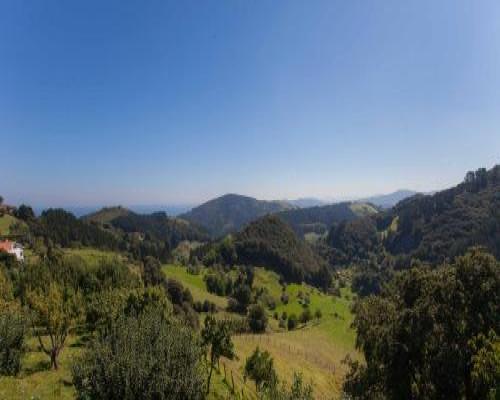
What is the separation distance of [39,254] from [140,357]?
144996mm

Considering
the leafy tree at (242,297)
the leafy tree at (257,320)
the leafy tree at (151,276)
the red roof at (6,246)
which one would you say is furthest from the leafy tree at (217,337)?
the leafy tree at (242,297)

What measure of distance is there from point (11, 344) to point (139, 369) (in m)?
15.4

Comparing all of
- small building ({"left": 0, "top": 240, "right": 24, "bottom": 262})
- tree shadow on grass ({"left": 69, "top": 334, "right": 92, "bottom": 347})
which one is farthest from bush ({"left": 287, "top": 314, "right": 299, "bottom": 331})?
tree shadow on grass ({"left": 69, "top": 334, "right": 92, "bottom": 347})

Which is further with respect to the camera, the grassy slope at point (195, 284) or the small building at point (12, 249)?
the grassy slope at point (195, 284)

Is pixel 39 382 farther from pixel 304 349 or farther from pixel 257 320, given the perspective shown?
pixel 257 320

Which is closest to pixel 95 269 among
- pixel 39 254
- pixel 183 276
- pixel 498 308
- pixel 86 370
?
pixel 39 254

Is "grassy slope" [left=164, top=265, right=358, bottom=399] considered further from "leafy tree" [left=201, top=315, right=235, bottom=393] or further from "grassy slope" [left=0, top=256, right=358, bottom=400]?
"leafy tree" [left=201, top=315, right=235, bottom=393]

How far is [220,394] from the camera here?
126 ft

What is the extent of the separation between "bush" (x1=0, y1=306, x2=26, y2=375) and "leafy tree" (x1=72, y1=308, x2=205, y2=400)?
8758 mm

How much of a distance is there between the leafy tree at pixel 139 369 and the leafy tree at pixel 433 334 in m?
17.0

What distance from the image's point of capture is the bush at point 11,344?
3077 cm

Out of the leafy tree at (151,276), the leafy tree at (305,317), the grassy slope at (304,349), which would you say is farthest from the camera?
the leafy tree at (305,317)

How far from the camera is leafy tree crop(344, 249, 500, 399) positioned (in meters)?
30.4

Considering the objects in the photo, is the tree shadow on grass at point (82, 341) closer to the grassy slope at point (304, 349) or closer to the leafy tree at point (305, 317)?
the grassy slope at point (304, 349)
